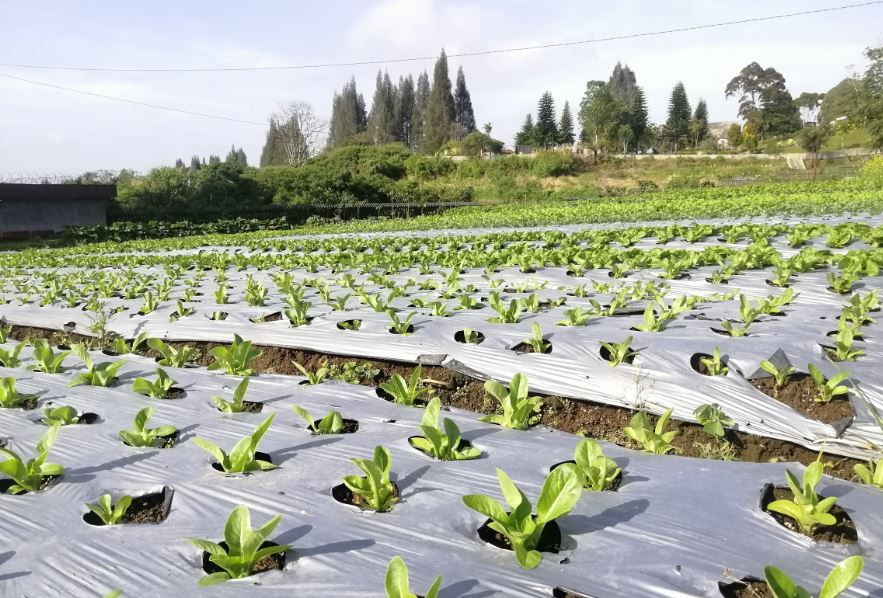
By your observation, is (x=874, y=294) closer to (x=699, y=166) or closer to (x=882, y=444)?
(x=882, y=444)

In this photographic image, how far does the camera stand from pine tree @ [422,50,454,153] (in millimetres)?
76938

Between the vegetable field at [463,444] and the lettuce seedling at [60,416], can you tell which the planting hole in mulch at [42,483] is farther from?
the lettuce seedling at [60,416]

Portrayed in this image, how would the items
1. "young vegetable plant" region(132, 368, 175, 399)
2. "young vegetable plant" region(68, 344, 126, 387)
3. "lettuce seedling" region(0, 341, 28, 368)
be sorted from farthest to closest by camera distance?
"lettuce seedling" region(0, 341, 28, 368), "young vegetable plant" region(68, 344, 126, 387), "young vegetable plant" region(132, 368, 175, 399)

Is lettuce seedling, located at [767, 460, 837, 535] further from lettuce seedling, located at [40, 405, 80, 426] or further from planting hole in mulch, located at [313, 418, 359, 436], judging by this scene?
lettuce seedling, located at [40, 405, 80, 426]

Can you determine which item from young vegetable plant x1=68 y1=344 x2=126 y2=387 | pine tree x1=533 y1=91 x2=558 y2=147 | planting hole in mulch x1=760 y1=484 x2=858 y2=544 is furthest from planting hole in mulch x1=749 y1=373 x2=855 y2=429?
pine tree x1=533 y1=91 x2=558 y2=147

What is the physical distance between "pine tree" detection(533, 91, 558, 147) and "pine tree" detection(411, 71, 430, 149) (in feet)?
69.1

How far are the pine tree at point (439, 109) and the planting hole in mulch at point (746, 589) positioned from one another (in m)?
77.3

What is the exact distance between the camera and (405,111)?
86.9m

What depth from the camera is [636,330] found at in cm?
424

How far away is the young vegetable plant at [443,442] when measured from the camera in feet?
8.01

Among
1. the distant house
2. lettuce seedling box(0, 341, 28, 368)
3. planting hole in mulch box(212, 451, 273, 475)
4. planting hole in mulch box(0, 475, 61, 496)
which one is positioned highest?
the distant house

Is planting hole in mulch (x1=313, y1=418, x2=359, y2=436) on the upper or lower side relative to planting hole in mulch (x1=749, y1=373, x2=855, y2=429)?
upper

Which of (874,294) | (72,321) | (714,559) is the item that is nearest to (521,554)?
(714,559)

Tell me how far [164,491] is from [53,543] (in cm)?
41
